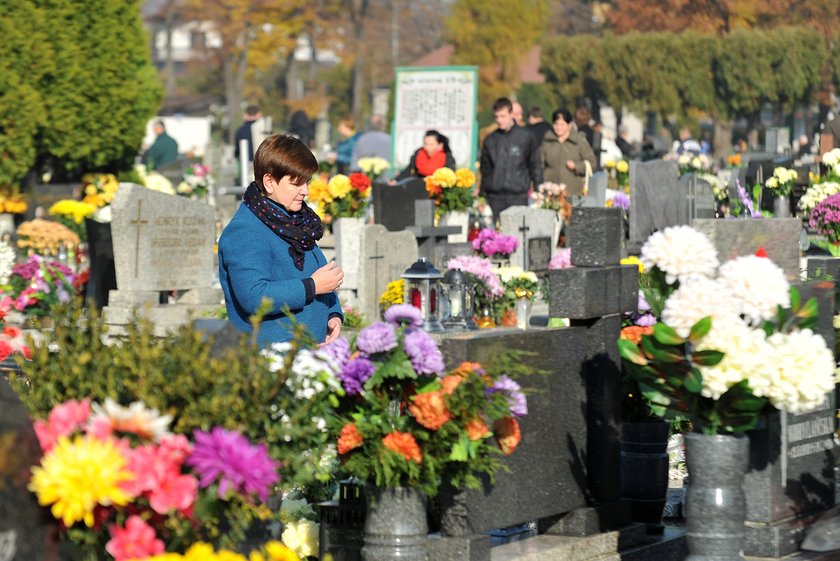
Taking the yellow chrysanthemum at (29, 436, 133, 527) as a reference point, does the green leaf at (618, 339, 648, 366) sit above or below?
above

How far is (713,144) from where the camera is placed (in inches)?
2862

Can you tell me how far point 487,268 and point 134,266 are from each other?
300 centimetres

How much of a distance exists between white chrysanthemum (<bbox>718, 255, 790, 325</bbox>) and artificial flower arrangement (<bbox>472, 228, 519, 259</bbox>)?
9473 mm

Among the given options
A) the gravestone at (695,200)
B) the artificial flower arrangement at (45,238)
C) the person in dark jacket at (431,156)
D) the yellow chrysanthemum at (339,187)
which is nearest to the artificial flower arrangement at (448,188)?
the person in dark jacket at (431,156)

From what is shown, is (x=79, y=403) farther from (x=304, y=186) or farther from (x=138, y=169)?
(x=138, y=169)

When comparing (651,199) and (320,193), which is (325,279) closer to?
(320,193)

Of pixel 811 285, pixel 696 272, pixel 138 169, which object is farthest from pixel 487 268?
pixel 138 169

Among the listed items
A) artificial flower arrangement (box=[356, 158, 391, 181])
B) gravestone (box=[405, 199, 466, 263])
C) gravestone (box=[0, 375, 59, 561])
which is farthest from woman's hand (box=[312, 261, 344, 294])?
artificial flower arrangement (box=[356, 158, 391, 181])

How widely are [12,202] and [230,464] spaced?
17.3 m

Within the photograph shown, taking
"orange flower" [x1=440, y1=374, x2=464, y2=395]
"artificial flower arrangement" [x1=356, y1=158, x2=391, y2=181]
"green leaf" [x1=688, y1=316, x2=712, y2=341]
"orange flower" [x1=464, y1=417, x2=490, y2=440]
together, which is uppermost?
"artificial flower arrangement" [x1=356, y1=158, x2=391, y2=181]

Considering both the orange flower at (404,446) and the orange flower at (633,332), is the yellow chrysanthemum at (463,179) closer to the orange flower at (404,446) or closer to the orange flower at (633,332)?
the orange flower at (633,332)

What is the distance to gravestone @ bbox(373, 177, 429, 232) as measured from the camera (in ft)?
49.9

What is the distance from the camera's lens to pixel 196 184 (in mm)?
24062

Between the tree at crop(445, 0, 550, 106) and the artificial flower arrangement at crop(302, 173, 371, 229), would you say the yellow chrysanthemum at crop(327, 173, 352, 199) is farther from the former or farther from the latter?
the tree at crop(445, 0, 550, 106)
